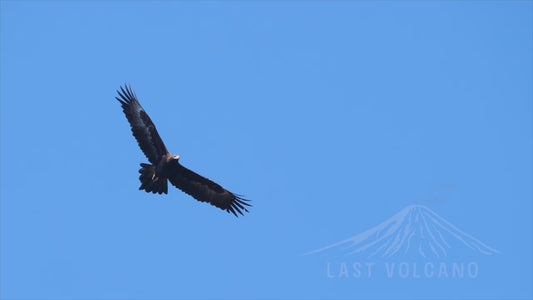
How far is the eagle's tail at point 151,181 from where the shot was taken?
20.2m

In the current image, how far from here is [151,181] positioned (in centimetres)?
2030

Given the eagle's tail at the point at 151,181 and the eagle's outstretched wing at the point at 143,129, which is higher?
the eagle's outstretched wing at the point at 143,129

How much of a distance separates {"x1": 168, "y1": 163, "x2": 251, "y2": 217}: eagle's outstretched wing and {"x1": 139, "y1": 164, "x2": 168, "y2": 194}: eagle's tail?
675 millimetres

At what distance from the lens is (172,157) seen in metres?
20.5

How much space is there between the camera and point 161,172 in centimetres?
2039

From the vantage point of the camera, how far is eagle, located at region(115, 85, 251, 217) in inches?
802

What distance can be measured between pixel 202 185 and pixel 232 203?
41.6 inches

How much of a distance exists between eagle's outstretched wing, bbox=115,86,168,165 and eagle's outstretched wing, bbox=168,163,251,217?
760 mm

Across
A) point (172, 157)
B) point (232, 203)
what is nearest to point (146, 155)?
point (172, 157)

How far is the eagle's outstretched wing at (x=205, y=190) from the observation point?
21.2m

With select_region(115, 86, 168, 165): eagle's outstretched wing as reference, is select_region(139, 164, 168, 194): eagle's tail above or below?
below

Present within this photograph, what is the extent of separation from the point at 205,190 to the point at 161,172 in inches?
73.2

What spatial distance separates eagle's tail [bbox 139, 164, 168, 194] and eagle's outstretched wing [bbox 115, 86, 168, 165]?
0.45 metres

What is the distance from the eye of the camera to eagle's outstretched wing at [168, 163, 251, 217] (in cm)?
2125
